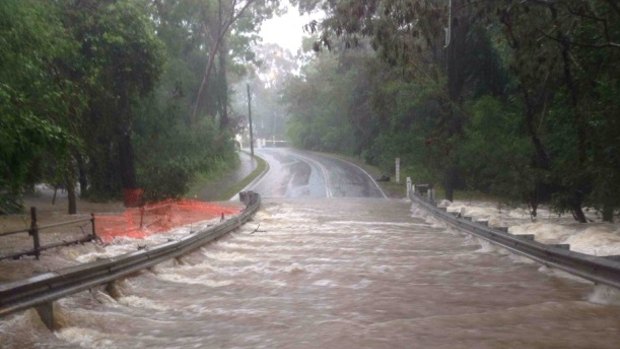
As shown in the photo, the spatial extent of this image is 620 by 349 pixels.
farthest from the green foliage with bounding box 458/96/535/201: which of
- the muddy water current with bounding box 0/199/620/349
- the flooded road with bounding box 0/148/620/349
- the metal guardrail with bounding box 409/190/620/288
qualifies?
the flooded road with bounding box 0/148/620/349

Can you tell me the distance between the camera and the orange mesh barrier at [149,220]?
15.6 m

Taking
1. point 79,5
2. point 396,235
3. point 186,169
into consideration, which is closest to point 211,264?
point 396,235

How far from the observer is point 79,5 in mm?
27922

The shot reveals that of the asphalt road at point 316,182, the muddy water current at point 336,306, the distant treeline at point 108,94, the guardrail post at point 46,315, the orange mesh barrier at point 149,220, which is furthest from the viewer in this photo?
the asphalt road at point 316,182

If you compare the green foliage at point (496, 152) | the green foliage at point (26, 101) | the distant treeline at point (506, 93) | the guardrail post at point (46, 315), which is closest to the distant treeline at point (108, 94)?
the green foliage at point (26, 101)

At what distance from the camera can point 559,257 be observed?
909cm

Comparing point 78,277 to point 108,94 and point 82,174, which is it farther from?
point 82,174

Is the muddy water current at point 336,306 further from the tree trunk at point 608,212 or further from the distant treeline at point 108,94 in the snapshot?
the tree trunk at point 608,212

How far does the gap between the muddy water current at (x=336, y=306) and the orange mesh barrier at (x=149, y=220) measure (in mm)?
3920

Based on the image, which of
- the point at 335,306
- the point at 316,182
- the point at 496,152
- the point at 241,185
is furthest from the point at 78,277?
the point at 316,182

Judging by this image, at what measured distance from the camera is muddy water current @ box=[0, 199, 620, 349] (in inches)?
230

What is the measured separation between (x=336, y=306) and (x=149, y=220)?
14860 millimetres

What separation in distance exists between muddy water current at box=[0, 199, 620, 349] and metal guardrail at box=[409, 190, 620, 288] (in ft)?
0.63

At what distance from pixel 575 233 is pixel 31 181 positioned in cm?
1199
